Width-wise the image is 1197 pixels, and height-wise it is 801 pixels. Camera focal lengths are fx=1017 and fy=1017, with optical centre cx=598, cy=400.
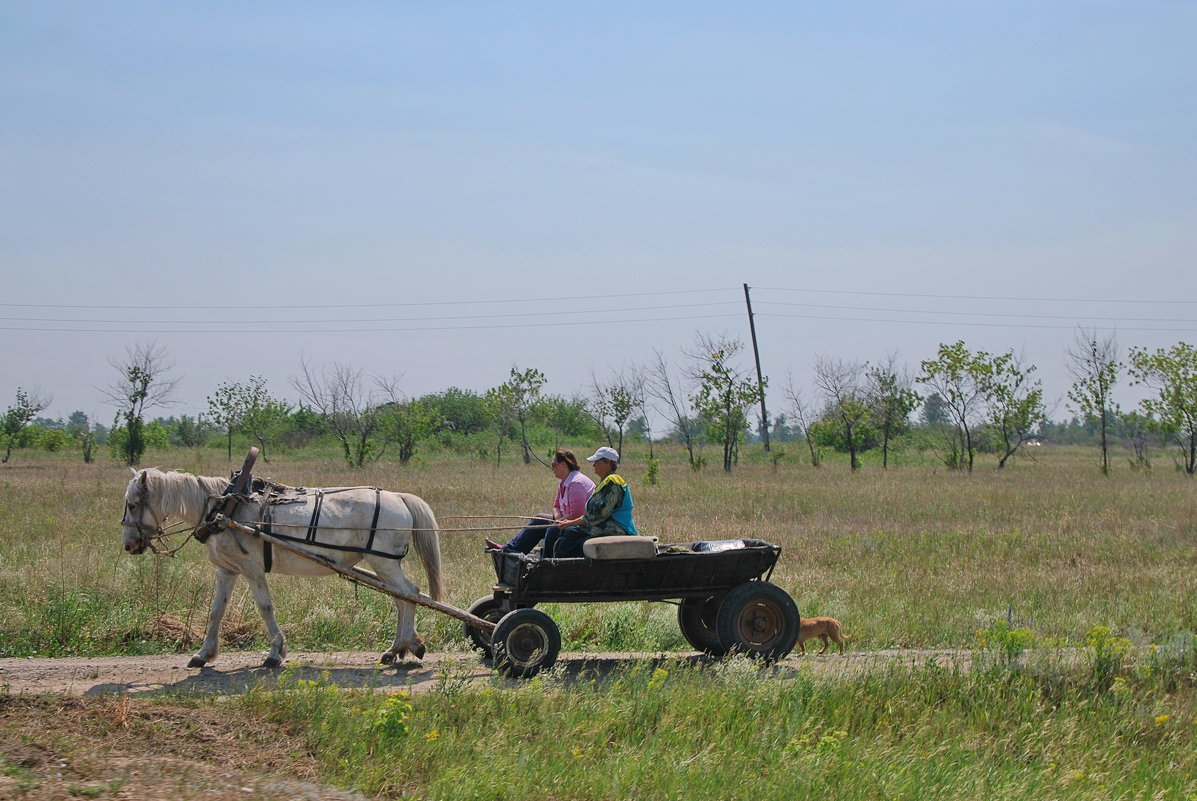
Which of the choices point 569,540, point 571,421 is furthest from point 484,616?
point 571,421

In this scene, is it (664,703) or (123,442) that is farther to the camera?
(123,442)

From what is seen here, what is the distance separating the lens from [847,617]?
33.8 ft

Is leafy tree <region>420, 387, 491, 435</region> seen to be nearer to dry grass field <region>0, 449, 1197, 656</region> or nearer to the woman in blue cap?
dry grass field <region>0, 449, 1197, 656</region>

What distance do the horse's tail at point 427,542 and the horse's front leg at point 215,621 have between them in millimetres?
1483

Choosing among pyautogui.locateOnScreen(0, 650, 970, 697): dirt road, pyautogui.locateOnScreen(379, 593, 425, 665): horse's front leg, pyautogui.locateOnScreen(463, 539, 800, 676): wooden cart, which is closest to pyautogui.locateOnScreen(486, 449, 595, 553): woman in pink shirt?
pyautogui.locateOnScreen(463, 539, 800, 676): wooden cart

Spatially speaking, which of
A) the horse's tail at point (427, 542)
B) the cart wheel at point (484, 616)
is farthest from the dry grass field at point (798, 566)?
the horse's tail at point (427, 542)

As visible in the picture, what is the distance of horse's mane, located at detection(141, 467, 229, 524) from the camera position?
7.98 metres

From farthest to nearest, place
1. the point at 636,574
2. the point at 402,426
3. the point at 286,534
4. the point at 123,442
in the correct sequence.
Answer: the point at 402,426 → the point at 123,442 → the point at 286,534 → the point at 636,574

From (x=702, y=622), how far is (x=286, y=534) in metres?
3.51

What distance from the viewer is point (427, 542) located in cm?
844

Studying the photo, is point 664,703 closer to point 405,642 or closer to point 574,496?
point 574,496

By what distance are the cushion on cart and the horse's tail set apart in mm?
1531

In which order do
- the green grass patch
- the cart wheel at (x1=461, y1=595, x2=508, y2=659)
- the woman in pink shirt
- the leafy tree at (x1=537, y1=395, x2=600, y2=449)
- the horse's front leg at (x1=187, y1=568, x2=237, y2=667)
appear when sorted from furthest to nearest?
1. the leafy tree at (x1=537, y1=395, x2=600, y2=449)
2. the cart wheel at (x1=461, y1=595, x2=508, y2=659)
3. the woman in pink shirt
4. the horse's front leg at (x1=187, y1=568, x2=237, y2=667)
5. the green grass patch

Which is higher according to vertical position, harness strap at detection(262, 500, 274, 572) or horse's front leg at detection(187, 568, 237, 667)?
harness strap at detection(262, 500, 274, 572)
